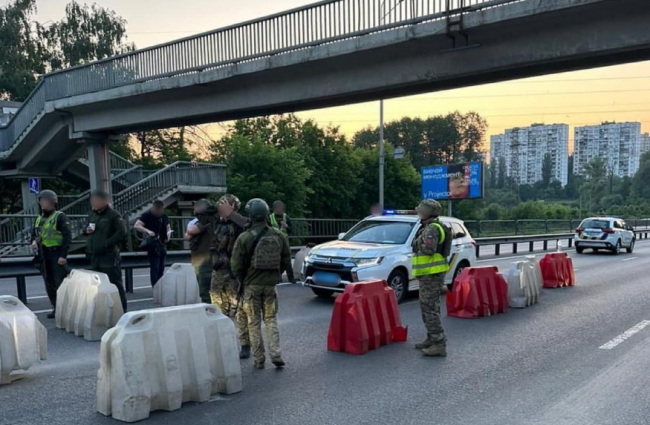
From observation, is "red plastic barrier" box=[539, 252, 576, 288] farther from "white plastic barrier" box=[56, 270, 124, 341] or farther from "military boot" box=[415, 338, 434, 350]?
"white plastic barrier" box=[56, 270, 124, 341]

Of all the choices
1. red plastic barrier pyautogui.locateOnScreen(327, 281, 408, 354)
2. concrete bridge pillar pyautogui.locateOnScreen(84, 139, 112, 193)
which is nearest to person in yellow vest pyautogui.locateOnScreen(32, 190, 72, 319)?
red plastic barrier pyautogui.locateOnScreen(327, 281, 408, 354)

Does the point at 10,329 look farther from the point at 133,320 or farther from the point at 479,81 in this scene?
the point at 479,81

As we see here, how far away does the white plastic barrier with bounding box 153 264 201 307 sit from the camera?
9.16 m

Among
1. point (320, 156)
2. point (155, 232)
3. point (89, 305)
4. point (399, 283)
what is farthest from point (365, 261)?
point (320, 156)

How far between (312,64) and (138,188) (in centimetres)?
1140

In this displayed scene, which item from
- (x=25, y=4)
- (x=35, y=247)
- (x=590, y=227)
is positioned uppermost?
(x=25, y=4)

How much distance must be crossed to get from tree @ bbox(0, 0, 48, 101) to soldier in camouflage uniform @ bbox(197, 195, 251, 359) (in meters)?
32.4

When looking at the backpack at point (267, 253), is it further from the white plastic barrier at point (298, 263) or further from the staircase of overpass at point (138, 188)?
the staircase of overpass at point (138, 188)

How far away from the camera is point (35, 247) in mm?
8156

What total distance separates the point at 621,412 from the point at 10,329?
5.78 metres

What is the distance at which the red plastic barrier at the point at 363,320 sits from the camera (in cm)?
649

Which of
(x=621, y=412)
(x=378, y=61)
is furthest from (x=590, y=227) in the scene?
(x=621, y=412)

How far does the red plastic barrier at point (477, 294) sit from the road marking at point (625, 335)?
6.48 ft

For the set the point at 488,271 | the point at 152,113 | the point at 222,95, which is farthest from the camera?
the point at 152,113
